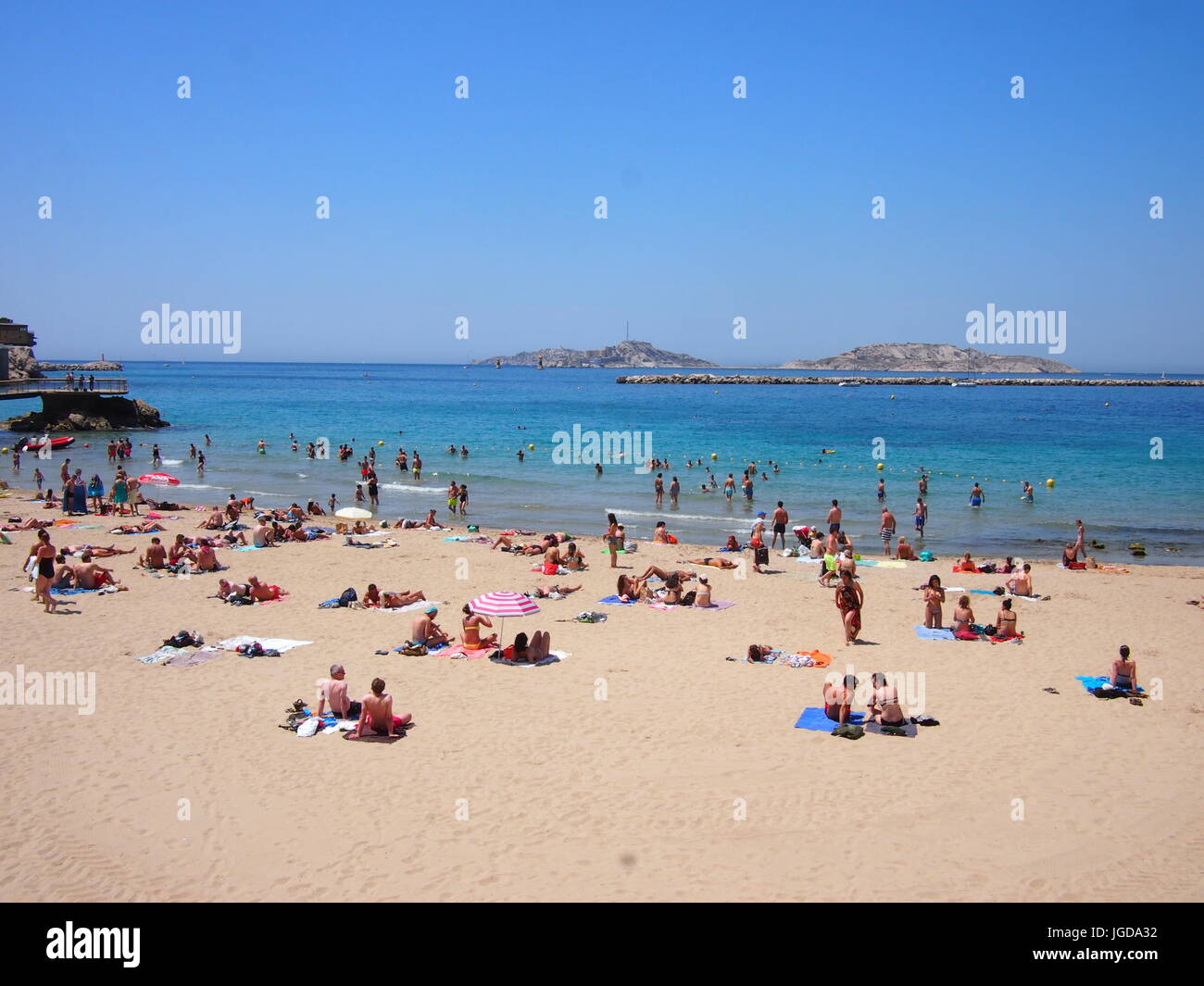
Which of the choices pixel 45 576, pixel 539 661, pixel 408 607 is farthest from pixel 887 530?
pixel 45 576

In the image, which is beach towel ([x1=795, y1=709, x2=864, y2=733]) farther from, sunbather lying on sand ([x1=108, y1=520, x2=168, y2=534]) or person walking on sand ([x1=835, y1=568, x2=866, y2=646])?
sunbather lying on sand ([x1=108, y1=520, x2=168, y2=534])

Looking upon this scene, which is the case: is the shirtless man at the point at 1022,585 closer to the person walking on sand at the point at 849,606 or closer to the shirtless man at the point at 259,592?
the person walking on sand at the point at 849,606

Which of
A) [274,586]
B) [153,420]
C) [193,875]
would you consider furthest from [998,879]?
[153,420]

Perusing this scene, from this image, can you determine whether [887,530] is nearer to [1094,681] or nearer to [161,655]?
[1094,681]

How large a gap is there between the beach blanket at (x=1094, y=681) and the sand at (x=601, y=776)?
0.12 m

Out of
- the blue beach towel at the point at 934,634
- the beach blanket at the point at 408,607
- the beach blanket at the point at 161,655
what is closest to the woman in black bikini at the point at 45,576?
Answer: the beach blanket at the point at 161,655

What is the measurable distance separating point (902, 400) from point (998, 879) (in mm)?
106708

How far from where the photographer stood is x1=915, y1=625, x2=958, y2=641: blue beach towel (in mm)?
13234

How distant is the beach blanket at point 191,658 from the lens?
11305 mm

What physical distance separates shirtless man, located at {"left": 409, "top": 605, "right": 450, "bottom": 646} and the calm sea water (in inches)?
524

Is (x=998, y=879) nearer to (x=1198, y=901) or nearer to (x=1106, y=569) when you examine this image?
(x=1198, y=901)

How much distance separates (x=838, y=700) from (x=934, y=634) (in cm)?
459

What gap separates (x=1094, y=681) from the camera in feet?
35.7

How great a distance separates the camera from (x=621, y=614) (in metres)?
14.4
